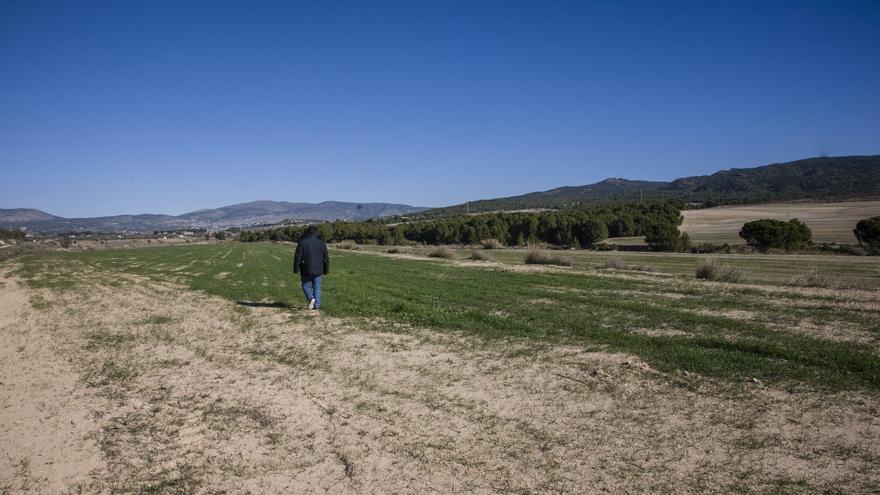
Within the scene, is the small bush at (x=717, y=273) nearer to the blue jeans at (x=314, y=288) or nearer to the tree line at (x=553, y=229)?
the blue jeans at (x=314, y=288)

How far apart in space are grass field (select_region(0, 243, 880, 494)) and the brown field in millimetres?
42330

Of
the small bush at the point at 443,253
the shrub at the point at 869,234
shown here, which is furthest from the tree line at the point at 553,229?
the small bush at the point at 443,253

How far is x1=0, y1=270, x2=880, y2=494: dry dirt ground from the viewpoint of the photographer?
164 inches

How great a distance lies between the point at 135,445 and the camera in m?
5.01

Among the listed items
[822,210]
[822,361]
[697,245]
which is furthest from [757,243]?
[822,361]

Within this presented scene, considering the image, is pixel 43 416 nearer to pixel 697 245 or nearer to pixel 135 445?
pixel 135 445

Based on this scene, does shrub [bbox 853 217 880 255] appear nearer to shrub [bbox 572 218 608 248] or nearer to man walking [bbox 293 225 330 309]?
shrub [bbox 572 218 608 248]

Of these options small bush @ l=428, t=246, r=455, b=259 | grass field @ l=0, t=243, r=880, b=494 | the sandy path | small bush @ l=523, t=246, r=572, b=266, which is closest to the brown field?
small bush @ l=428, t=246, r=455, b=259

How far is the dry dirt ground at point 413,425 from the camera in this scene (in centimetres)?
417

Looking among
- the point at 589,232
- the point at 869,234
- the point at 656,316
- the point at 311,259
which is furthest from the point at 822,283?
the point at 589,232

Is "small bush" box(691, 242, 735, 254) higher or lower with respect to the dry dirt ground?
lower

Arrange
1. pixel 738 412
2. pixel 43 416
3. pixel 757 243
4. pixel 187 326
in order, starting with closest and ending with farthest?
pixel 738 412
pixel 43 416
pixel 187 326
pixel 757 243

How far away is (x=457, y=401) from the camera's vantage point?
19.6ft

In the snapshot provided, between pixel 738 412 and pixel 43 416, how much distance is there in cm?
768
